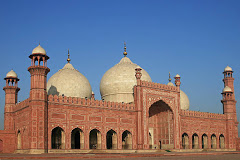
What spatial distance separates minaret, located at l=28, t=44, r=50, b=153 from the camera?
19.0 metres

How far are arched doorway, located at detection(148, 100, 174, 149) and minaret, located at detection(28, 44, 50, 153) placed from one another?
10.6m

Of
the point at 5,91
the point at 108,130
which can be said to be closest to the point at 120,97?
the point at 108,130

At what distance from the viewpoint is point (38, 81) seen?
1988 cm

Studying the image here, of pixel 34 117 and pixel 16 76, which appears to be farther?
pixel 16 76

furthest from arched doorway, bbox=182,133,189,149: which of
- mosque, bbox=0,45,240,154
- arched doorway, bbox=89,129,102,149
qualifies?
arched doorway, bbox=89,129,102,149

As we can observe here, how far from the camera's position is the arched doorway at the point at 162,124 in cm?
2716

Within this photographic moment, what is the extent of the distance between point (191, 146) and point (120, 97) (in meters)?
7.63

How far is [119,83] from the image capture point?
28.0 m

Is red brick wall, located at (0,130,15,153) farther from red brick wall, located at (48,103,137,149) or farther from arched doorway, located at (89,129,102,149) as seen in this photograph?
arched doorway, located at (89,129,102,149)

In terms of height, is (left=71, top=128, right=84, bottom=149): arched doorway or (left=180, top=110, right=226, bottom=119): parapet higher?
(left=180, top=110, right=226, bottom=119): parapet

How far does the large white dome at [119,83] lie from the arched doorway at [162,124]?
2384 millimetres

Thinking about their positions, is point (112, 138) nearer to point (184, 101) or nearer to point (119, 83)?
point (119, 83)

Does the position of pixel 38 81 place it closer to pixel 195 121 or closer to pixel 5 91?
pixel 5 91

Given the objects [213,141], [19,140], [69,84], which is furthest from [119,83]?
[213,141]
